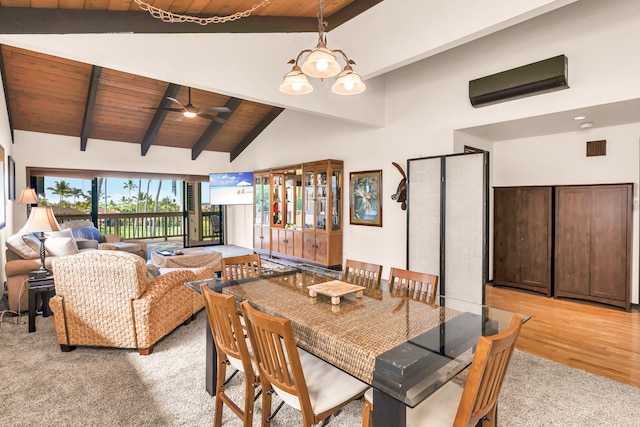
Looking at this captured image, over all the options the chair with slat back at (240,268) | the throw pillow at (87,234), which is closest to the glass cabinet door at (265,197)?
the throw pillow at (87,234)

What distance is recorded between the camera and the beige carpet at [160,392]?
204cm

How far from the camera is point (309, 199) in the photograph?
6.35 m

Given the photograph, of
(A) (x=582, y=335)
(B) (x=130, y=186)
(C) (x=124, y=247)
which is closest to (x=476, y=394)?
(A) (x=582, y=335)

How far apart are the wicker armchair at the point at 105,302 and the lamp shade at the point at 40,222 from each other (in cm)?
98

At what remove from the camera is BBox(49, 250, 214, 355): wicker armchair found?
2.76 m

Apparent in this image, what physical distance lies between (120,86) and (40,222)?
3.24 metres

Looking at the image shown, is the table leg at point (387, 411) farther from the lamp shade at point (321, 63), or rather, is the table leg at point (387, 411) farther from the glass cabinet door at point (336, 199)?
the glass cabinet door at point (336, 199)

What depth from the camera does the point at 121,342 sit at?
2.87 meters

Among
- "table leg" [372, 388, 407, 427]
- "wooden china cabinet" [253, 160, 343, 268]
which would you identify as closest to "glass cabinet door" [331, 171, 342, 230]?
"wooden china cabinet" [253, 160, 343, 268]

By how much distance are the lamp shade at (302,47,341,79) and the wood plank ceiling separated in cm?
176

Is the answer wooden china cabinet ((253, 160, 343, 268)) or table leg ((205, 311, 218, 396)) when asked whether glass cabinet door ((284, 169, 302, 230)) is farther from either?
table leg ((205, 311, 218, 396))

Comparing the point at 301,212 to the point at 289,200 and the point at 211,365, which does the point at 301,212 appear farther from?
the point at 211,365

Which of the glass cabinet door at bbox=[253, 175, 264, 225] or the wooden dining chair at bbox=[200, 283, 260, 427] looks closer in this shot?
the wooden dining chair at bbox=[200, 283, 260, 427]

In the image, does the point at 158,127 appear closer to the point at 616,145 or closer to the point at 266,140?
the point at 266,140
